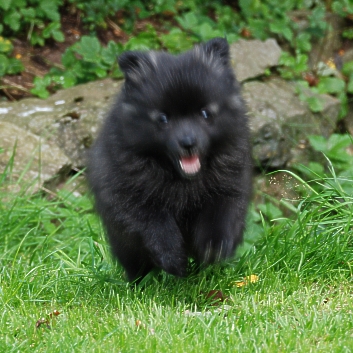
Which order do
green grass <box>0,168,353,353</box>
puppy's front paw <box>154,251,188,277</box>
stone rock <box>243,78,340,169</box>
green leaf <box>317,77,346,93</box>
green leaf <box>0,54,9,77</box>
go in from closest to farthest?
green grass <box>0,168,353,353</box>, puppy's front paw <box>154,251,188,277</box>, stone rock <box>243,78,340,169</box>, green leaf <box>0,54,9,77</box>, green leaf <box>317,77,346,93</box>

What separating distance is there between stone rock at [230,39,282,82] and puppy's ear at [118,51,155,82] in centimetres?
489

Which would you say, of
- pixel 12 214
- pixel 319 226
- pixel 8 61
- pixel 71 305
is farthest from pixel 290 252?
pixel 8 61

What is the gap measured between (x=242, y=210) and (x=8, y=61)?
17.7 feet

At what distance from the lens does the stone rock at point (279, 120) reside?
27.1 feet

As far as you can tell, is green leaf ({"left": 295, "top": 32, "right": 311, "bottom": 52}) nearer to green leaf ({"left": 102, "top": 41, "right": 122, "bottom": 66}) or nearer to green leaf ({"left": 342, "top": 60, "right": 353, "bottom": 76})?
green leaf ({"left": 342, "top": 60, "right": 353, "bottom": 76})

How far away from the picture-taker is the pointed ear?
4.14m

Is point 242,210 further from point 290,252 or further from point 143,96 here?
point 143,96

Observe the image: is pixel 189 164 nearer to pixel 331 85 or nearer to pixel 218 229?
pixel 218 229

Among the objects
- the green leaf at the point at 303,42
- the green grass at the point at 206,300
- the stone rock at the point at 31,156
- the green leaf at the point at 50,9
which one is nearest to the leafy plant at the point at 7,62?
the green leaf at the point at 50,9

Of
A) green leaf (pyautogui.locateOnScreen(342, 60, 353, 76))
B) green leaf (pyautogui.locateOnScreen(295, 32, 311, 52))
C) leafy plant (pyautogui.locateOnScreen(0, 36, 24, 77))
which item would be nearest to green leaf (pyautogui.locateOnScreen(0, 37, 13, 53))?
leafy plant (pyautogui.locateOnScreen(0, 36, 24, 77))

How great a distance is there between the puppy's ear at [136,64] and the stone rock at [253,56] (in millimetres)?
4895

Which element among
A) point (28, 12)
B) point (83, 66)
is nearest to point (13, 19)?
point (28, 12)

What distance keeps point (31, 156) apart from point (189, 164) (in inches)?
136

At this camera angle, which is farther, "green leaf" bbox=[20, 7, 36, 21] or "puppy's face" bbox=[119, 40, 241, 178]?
"green leaf" bbox=[20, 7, 36, 21]
